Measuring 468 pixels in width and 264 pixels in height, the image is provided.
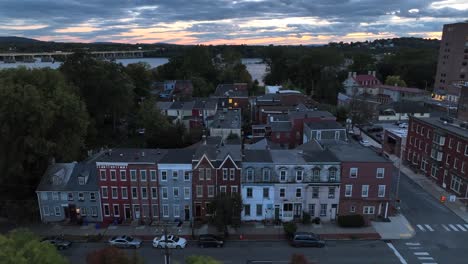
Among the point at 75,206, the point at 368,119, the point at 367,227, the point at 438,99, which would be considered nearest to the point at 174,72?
the point at 368,119

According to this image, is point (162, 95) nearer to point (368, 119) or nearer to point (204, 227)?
point (368, 119)

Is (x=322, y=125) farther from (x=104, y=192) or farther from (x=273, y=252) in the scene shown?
(x=104, y=192)

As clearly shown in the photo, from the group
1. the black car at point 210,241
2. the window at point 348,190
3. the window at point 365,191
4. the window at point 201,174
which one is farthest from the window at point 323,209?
the window at point 201,174

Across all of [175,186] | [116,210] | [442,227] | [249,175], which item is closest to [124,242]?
[116,210]

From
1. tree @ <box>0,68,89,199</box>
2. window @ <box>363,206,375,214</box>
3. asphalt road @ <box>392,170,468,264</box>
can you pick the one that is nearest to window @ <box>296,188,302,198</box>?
window @ <box>363,206,375,214</box>

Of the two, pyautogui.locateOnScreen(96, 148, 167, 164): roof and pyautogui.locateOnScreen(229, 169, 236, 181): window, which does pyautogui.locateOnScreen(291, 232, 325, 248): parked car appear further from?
pyautogui.locateOnScreen(96, 148, 167, 164): roof
